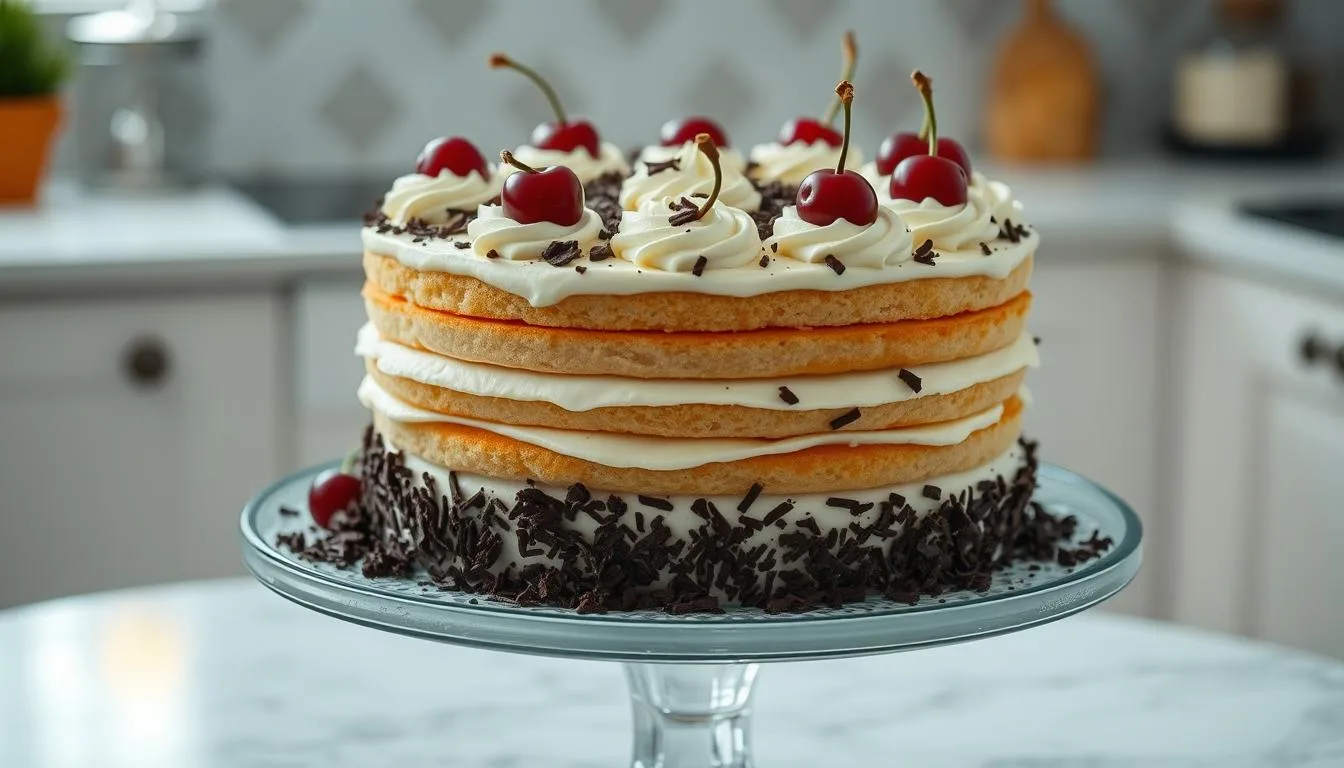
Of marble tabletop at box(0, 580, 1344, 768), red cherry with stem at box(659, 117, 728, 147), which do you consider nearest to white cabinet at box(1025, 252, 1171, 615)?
marble tabletop at box(0, 580, 1344, 768)

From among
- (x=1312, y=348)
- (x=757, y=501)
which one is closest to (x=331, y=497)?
(x=757, y=501)

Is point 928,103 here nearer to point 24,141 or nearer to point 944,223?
point 944,223

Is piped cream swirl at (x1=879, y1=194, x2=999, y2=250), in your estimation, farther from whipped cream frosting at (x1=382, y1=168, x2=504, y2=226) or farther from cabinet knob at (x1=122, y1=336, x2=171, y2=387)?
cabinet knob at (x1=122, y1=336, x2=171, y2=387)

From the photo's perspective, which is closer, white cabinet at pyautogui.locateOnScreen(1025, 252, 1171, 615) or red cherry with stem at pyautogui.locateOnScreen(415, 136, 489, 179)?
red cherry with stem at pyautogui.locateOnScreen(415, 136, 489, 179)

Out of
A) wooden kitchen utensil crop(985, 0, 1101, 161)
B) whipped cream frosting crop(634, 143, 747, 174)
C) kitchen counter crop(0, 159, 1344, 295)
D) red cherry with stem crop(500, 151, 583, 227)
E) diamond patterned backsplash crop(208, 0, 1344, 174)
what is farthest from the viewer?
wooden kitchen utensil crop(985, 0, 1101, 161)

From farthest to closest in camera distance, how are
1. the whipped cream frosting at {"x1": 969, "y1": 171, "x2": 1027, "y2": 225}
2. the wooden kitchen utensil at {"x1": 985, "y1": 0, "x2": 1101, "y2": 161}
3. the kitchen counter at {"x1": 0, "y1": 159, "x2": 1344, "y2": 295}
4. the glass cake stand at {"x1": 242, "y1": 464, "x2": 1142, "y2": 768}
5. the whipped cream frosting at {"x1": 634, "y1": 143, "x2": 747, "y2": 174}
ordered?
the wooden kitchen utensil at {"x1": 985, "y1": 0, "x2": 1101, "y2": 161} < the kitchen counter at {"x1": 0, "y1": 159, "x2": 1344, "y2": 295} < the whipped cream frosting at {"x1": 634, "y1": 143, "x2": 747, "y2": 174} < the whipped cream frosting at {"x1": 969, "y1": 171, "x2": 1027, "y2": 225} < the glass cake stand at {"x1": 242, "y1": 464, "x2": 1142, "y2": 768}

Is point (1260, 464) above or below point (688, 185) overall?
below

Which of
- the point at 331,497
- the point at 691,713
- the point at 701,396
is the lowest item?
the point at 691,713
